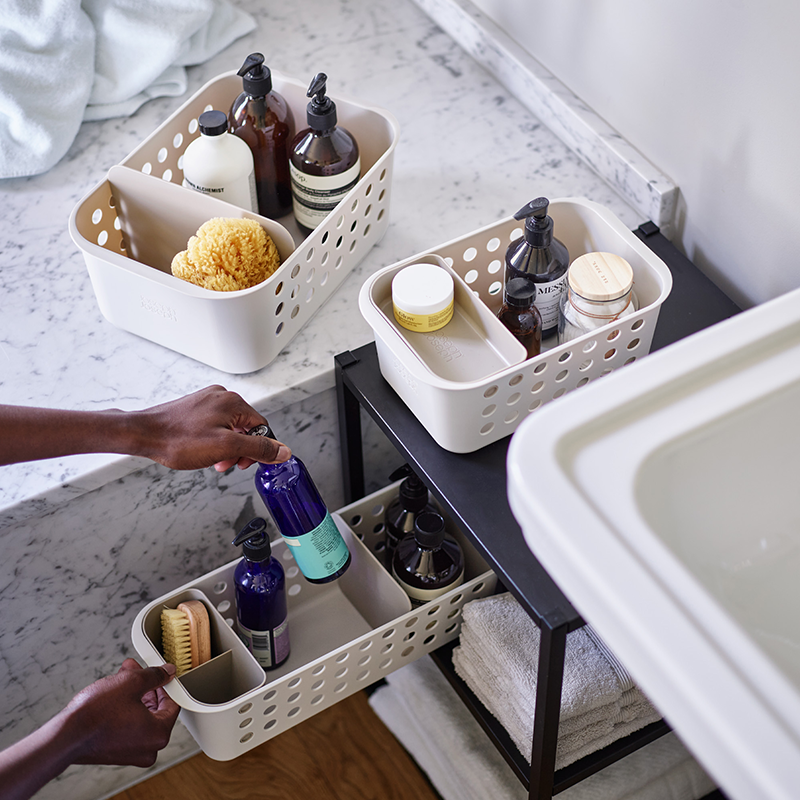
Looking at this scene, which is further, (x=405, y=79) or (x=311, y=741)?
(x=405, y=79)

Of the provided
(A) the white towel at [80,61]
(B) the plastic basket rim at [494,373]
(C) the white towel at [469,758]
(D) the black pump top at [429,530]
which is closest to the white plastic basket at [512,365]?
(B) the plastic basket rim at [494,373]

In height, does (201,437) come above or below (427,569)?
above

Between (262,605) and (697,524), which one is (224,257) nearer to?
(262,605)

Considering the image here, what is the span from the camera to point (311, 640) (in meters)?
1.22

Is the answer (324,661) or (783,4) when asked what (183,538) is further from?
(783,4)

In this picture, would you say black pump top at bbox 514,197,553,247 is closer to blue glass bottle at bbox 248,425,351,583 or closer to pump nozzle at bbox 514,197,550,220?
pump nozzle at bbox 514,197,550,220

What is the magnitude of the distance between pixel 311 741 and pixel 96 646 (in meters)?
0.36

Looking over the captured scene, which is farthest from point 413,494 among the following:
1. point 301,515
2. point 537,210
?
point 537,210

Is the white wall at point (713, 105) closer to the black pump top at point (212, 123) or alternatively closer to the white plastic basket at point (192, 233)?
the white plastic basket at point (192, 233)

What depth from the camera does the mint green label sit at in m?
1.02

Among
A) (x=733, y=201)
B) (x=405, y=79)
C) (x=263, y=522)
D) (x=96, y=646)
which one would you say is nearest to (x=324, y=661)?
(x=263, y=522)

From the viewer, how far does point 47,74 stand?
1.33m

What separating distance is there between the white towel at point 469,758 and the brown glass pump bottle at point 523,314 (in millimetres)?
592

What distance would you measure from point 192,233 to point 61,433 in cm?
34
